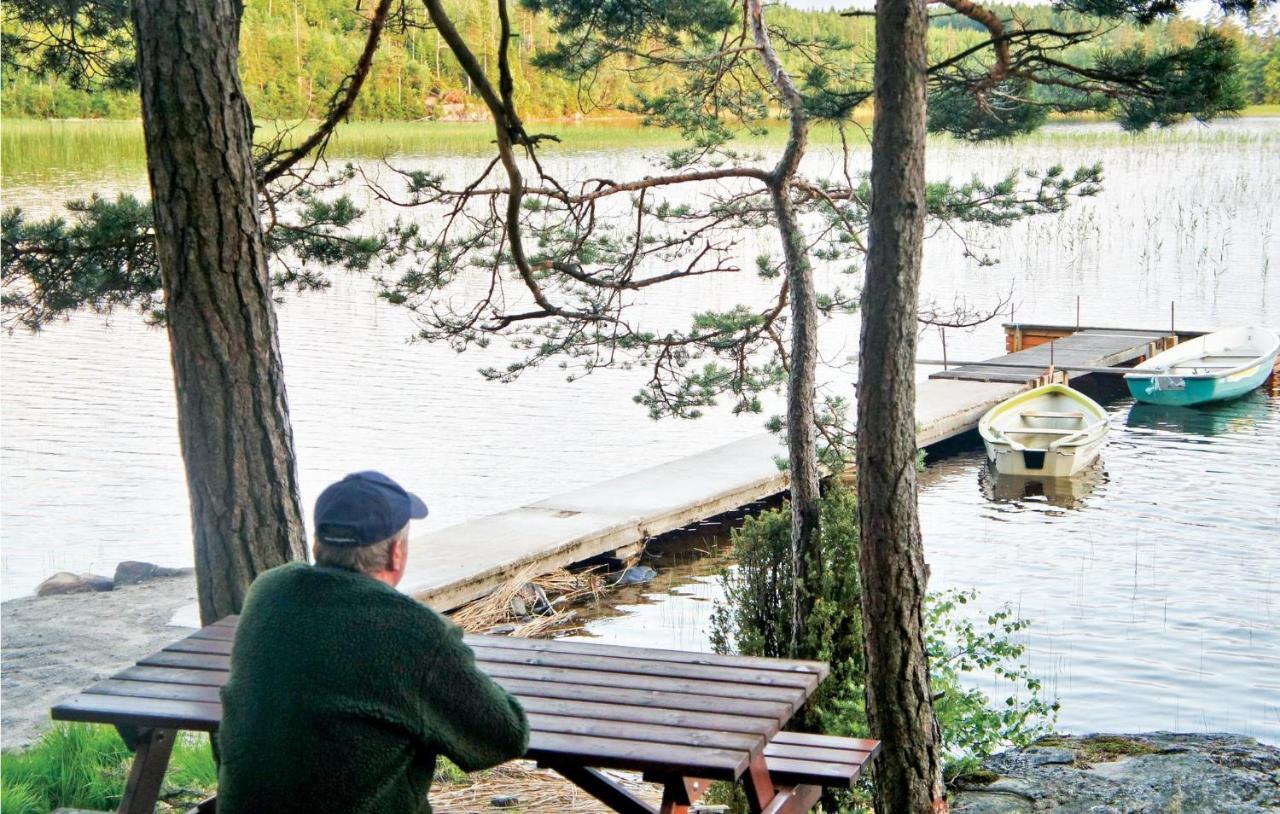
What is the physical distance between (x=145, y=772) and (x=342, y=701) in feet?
4.01

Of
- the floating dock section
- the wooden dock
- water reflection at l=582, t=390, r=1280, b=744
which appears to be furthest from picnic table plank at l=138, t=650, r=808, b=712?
the wooden dock

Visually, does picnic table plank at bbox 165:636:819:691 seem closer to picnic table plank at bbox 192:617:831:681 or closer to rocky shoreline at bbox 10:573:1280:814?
picnic table plank at bbox 192:617:831:681

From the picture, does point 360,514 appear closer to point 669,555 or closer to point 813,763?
point 813,763

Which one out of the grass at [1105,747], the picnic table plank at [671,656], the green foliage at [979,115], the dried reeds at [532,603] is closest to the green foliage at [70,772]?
the picnic table plank at [671,656]

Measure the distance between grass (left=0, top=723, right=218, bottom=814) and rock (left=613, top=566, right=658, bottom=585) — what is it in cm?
651

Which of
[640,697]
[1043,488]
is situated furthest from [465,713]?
[1043,488]

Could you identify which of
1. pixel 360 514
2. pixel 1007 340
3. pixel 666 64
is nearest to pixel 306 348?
pixel 1007 340

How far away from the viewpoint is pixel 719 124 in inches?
347

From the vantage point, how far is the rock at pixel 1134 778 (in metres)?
4.73

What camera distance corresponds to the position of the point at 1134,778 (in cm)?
501

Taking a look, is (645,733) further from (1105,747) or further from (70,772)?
(1105,747)

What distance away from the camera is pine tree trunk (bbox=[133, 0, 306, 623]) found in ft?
12.5

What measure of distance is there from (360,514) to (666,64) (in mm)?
6768

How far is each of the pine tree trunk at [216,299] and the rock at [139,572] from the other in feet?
21.2
